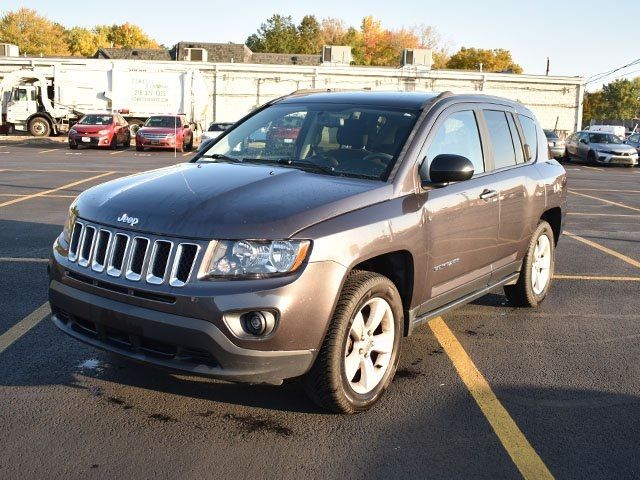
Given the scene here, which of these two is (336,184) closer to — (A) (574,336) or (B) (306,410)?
(B) (306,410)

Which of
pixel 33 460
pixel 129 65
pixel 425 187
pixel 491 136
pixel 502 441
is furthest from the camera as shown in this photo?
pixel 129 65

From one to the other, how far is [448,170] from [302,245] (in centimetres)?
126

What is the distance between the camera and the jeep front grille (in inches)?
141

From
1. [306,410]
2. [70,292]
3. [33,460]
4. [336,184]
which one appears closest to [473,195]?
[336,184]

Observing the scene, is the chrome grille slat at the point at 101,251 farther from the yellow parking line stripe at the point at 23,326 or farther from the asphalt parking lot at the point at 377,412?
the yellow parking line stripe at the point at 23,326

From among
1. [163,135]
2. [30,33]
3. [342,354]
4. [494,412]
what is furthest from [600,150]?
[30,33]

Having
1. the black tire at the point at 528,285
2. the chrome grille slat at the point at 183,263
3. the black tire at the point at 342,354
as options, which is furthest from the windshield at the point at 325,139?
the black tire at the point at 528,285

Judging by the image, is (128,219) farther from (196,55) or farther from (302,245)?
(196,55)

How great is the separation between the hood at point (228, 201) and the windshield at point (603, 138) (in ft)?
98.1

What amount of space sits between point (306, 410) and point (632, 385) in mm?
2159

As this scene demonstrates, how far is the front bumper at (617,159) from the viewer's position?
2995cm

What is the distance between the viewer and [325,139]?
16.0 feet

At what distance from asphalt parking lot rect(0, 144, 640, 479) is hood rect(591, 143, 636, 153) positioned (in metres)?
25.8

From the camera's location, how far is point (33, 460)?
3412 mm
